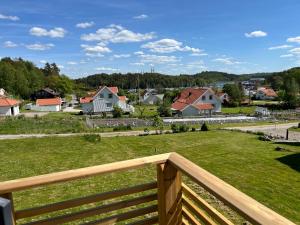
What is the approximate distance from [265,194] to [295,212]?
4.75 feet

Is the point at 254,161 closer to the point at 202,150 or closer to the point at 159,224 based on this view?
the point at 202,150

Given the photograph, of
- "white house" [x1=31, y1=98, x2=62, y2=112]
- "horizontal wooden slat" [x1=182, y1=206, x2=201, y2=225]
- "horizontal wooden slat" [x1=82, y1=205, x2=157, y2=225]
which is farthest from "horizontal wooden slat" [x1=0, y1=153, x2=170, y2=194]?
"white house" [x1=31, y1=98, x2=62, y2=112]

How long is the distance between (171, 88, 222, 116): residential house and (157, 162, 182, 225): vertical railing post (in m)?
51.9

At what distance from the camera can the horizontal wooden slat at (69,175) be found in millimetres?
2633

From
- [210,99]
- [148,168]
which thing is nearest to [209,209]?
[148,168]

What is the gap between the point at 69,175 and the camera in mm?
2818

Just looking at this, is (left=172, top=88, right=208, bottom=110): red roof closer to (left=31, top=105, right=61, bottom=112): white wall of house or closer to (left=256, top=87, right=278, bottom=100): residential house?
(left=31, top=105, right=61, bottom=112): white wall of house

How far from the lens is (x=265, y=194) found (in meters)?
10.6

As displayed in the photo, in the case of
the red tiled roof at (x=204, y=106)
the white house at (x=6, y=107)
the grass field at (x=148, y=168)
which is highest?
the white house at (x=6, y=107)

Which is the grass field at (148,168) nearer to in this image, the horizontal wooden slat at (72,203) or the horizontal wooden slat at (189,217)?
the horizontal wooden slat at (72,203)

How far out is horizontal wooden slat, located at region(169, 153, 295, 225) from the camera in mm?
1828

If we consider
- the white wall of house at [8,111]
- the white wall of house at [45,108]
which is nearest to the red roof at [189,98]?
the white wall of house at [45,108]

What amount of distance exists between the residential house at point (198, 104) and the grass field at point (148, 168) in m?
31.6

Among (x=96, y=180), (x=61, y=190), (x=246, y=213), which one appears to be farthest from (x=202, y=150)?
(x=246, y=213)
